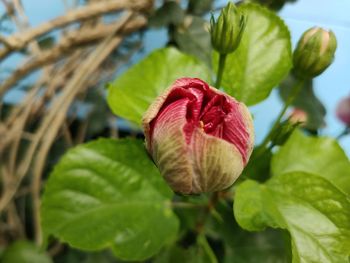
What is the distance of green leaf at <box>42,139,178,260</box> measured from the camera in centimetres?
55

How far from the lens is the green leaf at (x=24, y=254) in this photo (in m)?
0.86

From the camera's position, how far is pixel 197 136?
0.34 metres

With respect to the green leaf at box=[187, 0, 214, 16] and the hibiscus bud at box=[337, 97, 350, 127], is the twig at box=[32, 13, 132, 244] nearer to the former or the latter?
the green leaf at box=[187, 0, 214, 16]

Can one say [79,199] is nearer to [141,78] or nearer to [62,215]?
[62,215]

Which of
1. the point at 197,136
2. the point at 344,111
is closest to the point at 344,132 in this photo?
the point at 344,111

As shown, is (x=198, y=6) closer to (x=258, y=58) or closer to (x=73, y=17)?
(x=73, y=17)

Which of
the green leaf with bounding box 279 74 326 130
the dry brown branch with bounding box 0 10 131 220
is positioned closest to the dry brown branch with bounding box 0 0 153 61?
the dry brown branch with bounding box 0 10 131 220

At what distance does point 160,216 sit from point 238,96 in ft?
0.49

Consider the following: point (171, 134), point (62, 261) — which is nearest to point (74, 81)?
point (62, 261)

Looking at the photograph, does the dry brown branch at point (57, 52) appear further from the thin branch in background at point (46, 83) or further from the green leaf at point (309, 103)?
the green leaf at point (309, 103)

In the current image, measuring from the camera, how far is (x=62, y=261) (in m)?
1.00

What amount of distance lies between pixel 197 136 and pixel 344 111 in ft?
2.13

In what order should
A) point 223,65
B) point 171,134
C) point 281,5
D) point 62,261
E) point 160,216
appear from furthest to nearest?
point 62,261 → point 281,5 → point 160,216 → point 223,65 → point 171,134

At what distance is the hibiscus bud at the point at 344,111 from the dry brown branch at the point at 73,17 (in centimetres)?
35
